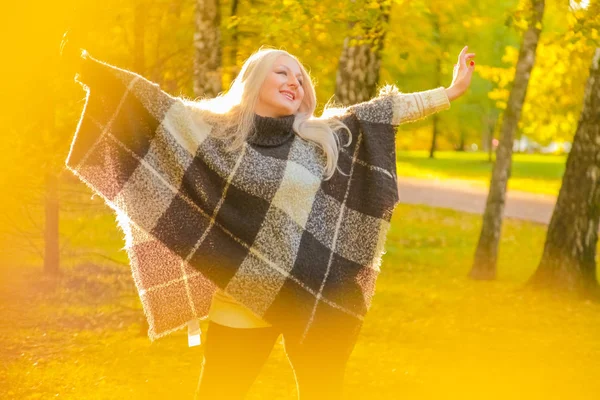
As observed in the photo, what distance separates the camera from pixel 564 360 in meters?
8.57

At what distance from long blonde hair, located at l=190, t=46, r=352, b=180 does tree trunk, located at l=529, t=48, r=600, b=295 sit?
8.12 m

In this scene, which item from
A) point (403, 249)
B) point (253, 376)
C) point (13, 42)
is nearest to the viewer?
point (253, 376)

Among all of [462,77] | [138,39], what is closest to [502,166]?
[138,39]

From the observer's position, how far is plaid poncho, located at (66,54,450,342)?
3924 mm

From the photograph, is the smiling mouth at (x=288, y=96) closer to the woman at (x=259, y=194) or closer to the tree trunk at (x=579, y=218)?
the woman at (x=259, y=194)

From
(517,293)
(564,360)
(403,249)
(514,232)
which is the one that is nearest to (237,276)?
(564,360)

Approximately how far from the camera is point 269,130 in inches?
156

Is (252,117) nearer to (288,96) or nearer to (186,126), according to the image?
(288,96)

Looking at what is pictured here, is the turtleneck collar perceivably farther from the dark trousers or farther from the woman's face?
the dark trousers

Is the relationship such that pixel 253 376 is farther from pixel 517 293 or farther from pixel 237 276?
pixel 517 293

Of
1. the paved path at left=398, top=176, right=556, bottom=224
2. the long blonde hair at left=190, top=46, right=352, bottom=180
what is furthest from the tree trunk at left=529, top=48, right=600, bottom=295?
the paved path at left=398, top=176, right=556, bottom=224

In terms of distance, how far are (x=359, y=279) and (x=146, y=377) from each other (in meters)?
3.83

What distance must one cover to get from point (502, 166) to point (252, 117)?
32.7 feet

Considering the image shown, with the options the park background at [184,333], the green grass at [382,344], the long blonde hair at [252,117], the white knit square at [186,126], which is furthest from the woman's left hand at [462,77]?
the green grass at [382,344]
